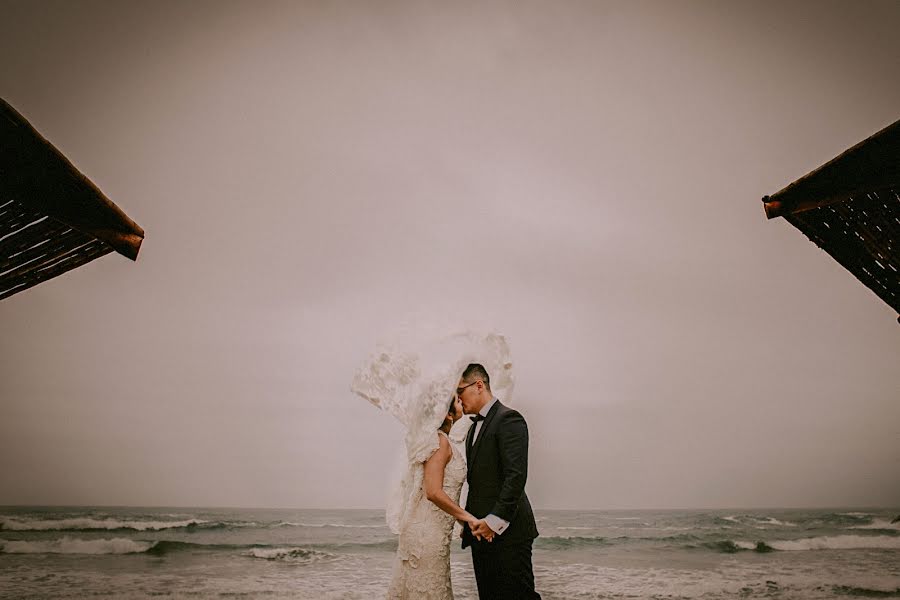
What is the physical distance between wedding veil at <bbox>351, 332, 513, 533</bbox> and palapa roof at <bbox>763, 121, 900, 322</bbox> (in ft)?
5.04

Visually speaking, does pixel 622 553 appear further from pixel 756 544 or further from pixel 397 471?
pixel 397 471

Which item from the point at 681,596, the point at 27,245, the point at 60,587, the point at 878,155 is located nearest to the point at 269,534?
the point at 60,587

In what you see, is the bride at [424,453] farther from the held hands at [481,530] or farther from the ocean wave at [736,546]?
the ocean wave at [736,546]

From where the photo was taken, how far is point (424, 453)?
2.50 m

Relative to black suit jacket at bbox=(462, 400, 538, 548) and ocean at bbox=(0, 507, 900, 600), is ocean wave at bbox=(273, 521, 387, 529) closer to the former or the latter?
ocean at bbox=(0, 507, 900, 600)

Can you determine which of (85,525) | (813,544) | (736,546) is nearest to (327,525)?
(85,525)

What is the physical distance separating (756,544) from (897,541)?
3855 millimetres

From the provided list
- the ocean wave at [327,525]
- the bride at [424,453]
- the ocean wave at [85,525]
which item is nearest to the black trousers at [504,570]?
the bride at [424,453]

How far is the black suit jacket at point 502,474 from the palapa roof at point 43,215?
5.88 ft

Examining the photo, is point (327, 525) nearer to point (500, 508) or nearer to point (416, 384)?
point (416, 384)

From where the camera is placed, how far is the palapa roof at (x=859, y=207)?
4.53ft

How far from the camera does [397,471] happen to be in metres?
2.84

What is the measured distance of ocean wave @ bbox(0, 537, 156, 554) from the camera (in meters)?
10.5

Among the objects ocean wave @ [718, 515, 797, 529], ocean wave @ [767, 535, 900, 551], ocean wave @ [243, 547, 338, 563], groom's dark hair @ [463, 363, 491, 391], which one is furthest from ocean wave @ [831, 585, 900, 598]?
ocean wave @ [718, 515, 797, 529]
